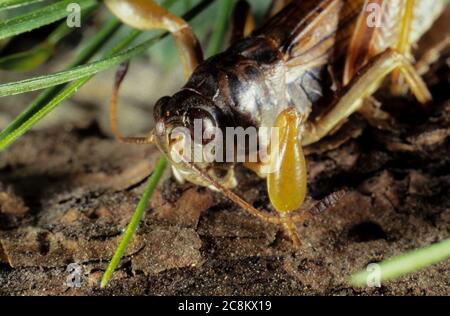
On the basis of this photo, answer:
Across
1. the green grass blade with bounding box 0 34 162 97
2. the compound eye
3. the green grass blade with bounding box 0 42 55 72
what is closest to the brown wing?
the compound eye

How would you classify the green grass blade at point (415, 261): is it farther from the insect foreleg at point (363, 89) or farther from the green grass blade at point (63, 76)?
the green grass blade at point (63, 76)

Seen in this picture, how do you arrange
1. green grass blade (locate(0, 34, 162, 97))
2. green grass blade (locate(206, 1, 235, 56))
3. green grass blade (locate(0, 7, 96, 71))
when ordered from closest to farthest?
green grass blade (locate(0, 34, 162, 97)) < green grass blade (locate(0, 7, 96, 71)) < green grass blade (locate(206, 1, 235, 56))

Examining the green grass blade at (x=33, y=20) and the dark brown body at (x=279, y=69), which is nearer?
the green grass blade at (x=33, y=20)

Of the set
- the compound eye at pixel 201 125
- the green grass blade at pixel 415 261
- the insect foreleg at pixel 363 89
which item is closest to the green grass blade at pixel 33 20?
the compound eye at pixel 201 125

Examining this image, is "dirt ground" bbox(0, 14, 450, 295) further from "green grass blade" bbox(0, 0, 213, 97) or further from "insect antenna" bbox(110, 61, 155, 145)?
"green grass blade" bbox(0, 0, 213, 97)

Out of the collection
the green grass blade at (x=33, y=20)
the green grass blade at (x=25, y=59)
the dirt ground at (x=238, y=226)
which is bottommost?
the dirt ground at (x=238, y=226)

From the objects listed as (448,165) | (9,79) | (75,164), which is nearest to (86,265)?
(75,164)
